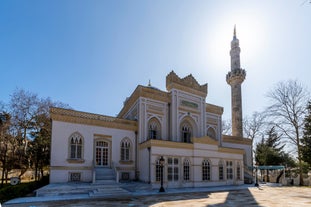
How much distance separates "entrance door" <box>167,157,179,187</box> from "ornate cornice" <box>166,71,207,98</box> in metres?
6.78

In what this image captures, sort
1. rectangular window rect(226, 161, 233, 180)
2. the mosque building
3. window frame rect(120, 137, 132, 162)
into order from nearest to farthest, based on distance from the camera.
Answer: the mosque building → window frame rect(120, 137, 132, 162) → rectangular window rect(226, 161, 233, 180)

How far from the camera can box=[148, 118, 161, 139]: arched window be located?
63.1 feet

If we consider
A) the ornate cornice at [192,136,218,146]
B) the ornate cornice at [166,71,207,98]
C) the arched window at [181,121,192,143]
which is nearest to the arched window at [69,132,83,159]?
the ornate cornice at [192,136,218,146]

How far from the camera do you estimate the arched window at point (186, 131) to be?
21031mm

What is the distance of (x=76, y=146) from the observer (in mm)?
16016

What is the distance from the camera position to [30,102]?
2258 centimetres

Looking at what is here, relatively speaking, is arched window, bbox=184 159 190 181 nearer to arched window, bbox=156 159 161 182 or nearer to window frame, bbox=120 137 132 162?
arched window, bbox=156 159 161 182

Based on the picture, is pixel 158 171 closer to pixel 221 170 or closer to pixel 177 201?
pixel 177 201

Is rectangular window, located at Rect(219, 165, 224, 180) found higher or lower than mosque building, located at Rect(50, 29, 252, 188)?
lower

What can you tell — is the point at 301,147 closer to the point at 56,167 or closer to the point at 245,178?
the point at 245,178

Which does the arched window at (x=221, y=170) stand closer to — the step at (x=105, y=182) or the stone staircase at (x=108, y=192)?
the step at (x=105, y=182)

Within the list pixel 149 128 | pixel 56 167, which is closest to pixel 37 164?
pixel 56 167

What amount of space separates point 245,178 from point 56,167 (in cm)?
1820

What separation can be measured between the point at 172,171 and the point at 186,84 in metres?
8.46
